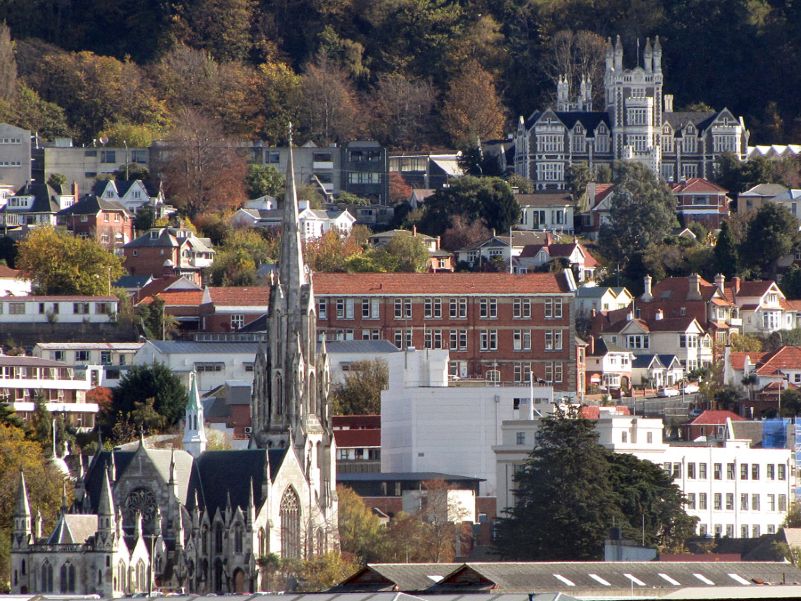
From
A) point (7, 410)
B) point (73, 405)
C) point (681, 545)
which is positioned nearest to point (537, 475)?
point (681, 545)

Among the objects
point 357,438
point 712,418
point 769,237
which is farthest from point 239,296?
point 769,237

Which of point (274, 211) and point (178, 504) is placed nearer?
point (178, 504)

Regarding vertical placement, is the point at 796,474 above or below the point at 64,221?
below

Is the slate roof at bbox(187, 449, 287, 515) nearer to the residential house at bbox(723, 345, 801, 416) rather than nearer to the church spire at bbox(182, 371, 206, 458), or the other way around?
the church spire at bbox(182, 371, 206, 458)

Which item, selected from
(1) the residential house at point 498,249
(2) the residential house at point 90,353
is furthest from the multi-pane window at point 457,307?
(1) the residential house at point 498,249

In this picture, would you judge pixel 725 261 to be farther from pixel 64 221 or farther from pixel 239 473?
pixel 239 473

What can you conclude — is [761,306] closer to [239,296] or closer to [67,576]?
[239,296]

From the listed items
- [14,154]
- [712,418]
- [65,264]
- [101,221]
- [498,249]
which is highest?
[14,154]
